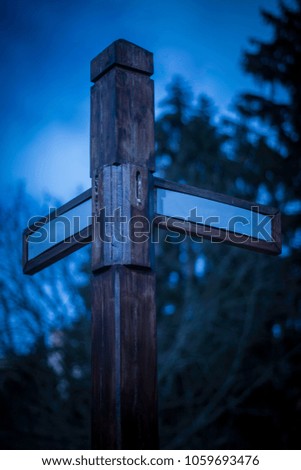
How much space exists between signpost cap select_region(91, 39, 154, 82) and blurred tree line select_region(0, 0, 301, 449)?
6171 millimetres

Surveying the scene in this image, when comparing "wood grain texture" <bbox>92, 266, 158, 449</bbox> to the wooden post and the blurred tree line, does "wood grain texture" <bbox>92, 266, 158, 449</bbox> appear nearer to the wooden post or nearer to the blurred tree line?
the wooden post

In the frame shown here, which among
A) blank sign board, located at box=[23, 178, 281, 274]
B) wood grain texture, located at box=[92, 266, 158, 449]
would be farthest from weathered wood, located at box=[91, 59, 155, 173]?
wood grain texture, located at box=[92, 266, 158, 449]

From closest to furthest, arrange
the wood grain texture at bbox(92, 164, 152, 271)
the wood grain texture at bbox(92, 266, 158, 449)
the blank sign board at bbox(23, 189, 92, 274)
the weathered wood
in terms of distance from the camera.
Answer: the wood grain texture at bbox(92, 266, 158, 449) → the wood grain texture at bbox(92, 164, 152, 271) → the weathered wood → the blank sign board at bbox(23, 189, 92, 274)

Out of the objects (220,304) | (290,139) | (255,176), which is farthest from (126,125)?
(290,139)

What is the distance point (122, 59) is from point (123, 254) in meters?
0.76

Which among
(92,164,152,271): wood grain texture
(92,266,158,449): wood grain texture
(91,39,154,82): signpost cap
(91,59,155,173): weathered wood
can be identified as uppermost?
(91,39,154,82): signpost cap

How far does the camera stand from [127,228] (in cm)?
210

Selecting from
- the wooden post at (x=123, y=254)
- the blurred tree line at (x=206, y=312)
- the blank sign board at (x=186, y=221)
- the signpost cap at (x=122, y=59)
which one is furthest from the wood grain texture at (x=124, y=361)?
the blurred tree line at (x=206, y=312)

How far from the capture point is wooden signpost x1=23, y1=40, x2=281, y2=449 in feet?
6.55

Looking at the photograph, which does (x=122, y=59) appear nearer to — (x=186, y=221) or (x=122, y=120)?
(x=122, y=120)

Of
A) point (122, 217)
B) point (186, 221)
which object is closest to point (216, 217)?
point (186, 221)

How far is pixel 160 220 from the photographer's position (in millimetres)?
2256
